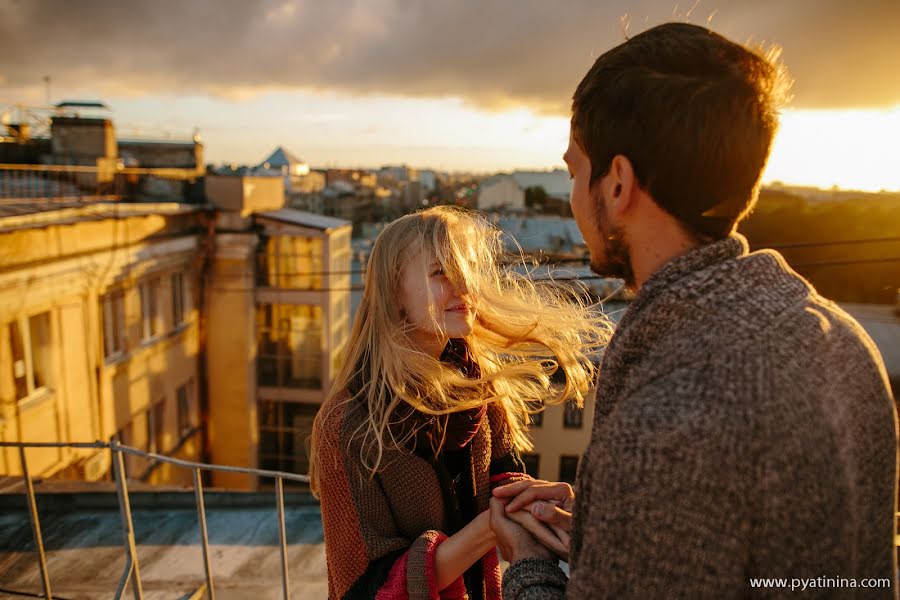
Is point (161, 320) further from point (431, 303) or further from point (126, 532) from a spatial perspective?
point (431, 303)

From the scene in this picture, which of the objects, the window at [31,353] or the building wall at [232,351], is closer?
the window at [31,353]

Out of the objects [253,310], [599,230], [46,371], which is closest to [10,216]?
[46,371]

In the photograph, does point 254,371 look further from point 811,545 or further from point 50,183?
point 811,545

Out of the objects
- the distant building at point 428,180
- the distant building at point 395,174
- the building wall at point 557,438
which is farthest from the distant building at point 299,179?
the distant building at point 428,180

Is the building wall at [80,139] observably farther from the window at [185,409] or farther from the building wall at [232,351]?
the window at [185,409]

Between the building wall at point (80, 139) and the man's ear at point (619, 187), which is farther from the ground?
the building wall at point (80, 139)

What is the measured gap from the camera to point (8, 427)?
9.50 meters

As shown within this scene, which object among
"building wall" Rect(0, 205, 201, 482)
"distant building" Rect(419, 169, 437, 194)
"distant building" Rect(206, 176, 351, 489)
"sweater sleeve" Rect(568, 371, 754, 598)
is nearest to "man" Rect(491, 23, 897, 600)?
"sweater sleeve" Rect(568, 371, 754, 598)

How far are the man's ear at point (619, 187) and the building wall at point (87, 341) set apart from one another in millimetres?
10698

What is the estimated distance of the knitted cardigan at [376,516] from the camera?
1933mm

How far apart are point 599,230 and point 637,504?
2.14ft

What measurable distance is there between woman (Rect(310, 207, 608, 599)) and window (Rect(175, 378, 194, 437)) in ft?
51.3

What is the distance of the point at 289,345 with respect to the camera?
18.3 m

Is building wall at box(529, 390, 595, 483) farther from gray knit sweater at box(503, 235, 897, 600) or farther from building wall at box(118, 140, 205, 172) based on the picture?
gray knit sweater at box(503, 235, 897, 600)
